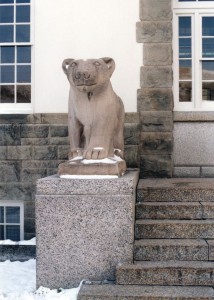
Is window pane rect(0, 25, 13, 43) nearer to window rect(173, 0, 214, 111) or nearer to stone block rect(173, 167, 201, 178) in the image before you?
window rect(173, 0, 214, 111)

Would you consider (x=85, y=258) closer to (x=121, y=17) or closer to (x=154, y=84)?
(x=154, y=84)

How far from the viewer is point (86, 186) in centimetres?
452

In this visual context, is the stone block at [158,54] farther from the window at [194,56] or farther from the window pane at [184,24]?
the window pane at [184,24]

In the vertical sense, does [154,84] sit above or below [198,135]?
above

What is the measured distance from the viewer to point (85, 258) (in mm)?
4500

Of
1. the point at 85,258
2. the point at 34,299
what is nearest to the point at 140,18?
the point at 85,258

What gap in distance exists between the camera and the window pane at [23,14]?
7.35m

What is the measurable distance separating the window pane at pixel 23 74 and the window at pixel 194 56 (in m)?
2.51

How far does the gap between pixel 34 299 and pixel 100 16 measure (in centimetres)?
462

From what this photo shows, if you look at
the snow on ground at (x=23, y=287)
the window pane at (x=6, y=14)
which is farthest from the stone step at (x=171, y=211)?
the window pane at (x=6, y=14)

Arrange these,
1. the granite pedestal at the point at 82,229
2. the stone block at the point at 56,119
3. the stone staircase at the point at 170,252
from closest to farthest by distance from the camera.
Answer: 1. the stone staircase at the point at 170,252
2. the granite pedestal at the point at 82,229
3. the stone block at the point at 56,119

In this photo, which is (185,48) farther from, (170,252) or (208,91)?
(170,252)

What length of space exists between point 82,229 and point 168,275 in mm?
979

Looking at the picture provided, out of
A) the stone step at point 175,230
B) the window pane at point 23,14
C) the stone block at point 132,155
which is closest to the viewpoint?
the stone step at point 175,230
